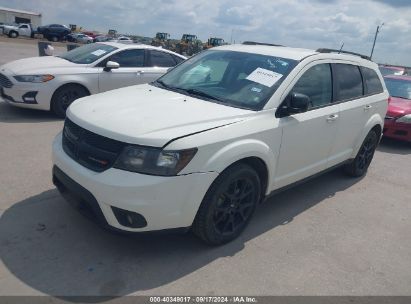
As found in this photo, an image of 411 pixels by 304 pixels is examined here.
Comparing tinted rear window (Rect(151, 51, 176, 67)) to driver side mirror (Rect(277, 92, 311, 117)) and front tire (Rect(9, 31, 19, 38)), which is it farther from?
front tire (Rect(9, 31, 19, 38))

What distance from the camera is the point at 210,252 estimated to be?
3.46 m

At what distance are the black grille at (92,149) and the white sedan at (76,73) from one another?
14.1 feet

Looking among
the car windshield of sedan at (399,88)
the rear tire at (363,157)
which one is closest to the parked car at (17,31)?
the car windshield of sedan at (399,88)

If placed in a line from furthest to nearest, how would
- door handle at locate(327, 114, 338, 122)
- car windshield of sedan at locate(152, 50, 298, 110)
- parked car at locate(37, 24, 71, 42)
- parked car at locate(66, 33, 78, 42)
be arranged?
1. parked car at locate(66, 33, 78, 42)
2. parked car at locate(37, 24, 71, 42)
3. door handle at locate(327, 114, 338, 122)
4. car windshield of sedan at locate(152, 50, 298, 110)

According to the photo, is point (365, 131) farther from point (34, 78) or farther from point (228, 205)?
point (34, 78)

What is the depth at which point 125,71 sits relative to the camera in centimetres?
809

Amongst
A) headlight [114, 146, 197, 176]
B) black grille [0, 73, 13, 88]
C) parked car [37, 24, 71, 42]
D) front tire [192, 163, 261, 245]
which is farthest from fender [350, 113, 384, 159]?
parked car [37, 24, 71, 42]

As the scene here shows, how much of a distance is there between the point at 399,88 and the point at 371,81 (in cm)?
451

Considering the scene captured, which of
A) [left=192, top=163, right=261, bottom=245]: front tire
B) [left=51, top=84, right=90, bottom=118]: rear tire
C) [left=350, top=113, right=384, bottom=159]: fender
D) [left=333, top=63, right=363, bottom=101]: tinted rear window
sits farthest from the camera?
[left=51, top=84, right=90, bottom=118]: rear tire

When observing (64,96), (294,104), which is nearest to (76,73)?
(64,96)

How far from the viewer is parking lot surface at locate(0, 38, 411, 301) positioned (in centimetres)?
297

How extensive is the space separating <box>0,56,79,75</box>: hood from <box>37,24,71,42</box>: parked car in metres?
42.2

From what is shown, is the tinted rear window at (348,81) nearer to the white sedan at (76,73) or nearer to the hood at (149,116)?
the hood at (149,116)

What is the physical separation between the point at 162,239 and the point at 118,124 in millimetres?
1182
